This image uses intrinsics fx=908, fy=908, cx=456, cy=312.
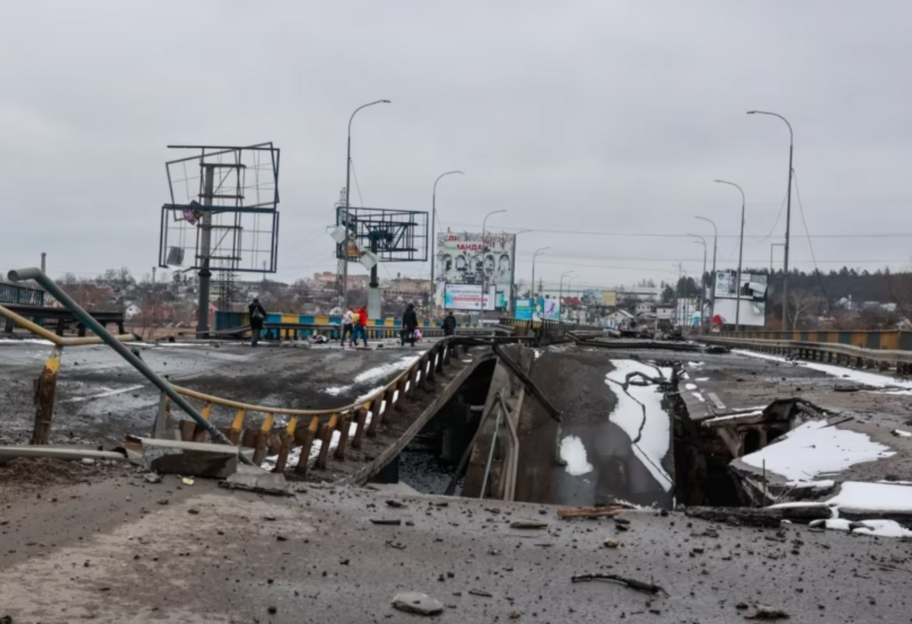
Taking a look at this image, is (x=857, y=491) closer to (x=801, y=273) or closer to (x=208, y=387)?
(x=208, y=387)

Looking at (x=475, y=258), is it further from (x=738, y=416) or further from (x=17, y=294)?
(x=738, y=416)

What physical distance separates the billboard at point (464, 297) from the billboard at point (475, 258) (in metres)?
0.50

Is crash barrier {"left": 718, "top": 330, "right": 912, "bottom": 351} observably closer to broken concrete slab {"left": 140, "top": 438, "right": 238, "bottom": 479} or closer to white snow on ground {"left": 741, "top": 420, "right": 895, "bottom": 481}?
white snow on ground {"left": 741, "top": 420, "right": 895, "bottom": 481}

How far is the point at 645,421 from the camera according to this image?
1889 centimetres

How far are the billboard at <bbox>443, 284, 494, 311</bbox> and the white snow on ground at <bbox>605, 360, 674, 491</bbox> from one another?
195 feet

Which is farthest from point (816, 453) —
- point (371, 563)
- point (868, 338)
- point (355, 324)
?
point (355, 324)

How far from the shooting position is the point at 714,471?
16.8 metres

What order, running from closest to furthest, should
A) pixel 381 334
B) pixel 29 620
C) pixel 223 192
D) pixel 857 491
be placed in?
pixel 29 620, pixel 857 491, pixel 223 192, pixel 381 334

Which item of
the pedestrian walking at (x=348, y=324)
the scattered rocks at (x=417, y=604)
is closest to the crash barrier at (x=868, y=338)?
the pedestrian walking at (x=348, y=324)

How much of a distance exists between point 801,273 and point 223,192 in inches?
4359

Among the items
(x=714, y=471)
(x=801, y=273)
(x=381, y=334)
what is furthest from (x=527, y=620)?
(x=801, y=273)

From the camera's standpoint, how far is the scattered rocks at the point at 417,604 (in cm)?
420

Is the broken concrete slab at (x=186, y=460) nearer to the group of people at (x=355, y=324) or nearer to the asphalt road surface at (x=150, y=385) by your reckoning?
the asphalt road surface at (x=150, y=385)

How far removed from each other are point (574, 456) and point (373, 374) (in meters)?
4.55
